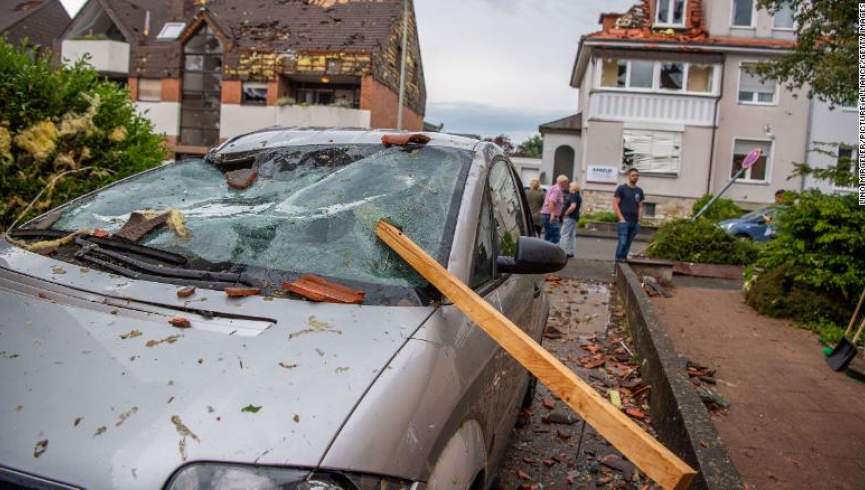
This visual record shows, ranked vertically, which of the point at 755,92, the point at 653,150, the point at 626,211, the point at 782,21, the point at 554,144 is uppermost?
the point at 782,21

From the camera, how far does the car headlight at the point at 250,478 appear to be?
1.39 metres

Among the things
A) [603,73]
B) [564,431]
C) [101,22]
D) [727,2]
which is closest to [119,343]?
[564,431]

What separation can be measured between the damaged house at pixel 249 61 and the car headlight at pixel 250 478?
29.5 meters

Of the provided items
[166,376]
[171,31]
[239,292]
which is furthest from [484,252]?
[171,31]

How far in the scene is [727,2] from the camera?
26047 mm

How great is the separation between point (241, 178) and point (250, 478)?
2.00 m

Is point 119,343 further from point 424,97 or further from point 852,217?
point 424,97

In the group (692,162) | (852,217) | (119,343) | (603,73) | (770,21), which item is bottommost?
(119,343)

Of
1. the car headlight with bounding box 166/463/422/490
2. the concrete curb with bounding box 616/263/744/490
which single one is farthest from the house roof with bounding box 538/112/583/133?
the car headlight with bounding box 166/463/422/490

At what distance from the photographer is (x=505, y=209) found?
3.49m

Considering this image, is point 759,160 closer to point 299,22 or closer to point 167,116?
point 299,22

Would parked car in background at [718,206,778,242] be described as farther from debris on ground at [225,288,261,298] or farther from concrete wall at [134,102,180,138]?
concrete wall at [134,102,180,138]

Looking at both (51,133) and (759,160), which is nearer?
(51,133)

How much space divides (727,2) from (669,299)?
2182 centimetres
